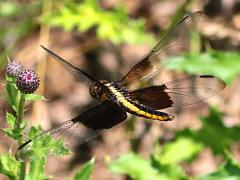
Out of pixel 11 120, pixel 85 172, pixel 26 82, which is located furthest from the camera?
pixel 85 172

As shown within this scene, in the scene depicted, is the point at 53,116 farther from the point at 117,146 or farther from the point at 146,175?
the point at 146,175

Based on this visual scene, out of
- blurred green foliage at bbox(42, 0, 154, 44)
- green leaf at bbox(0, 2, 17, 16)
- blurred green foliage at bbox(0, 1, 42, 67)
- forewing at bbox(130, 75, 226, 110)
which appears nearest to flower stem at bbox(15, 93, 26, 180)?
forewing at bbox(130, 75, 226, 110)

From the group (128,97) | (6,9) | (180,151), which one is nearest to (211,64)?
(180,151)

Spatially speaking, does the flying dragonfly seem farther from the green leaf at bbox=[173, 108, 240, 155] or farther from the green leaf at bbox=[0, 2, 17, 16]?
the green leaf at bbox=[0, 2, 17, 16]

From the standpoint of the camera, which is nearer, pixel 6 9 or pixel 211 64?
pixel 211 64

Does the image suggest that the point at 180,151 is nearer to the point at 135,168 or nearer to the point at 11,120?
the point at 135,168

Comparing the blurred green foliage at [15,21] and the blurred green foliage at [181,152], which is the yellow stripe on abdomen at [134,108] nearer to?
the blurred green foliage at [181,152]
